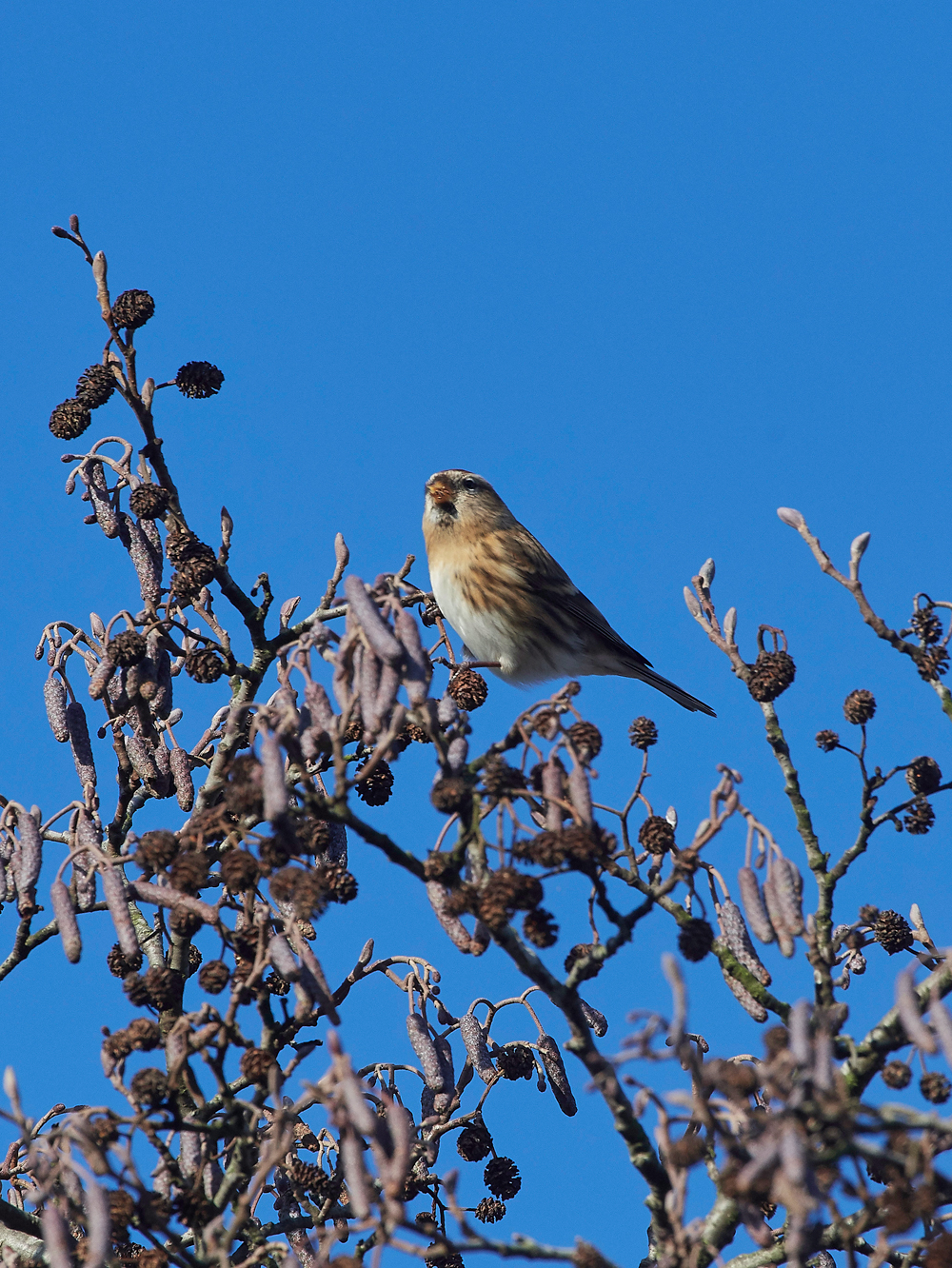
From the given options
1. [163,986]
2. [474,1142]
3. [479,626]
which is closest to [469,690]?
[474,1142]

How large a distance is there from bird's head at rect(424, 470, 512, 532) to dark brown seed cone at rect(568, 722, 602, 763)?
5960 millimetres

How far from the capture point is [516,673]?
31.4 ft

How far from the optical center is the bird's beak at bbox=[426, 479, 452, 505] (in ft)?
32.3

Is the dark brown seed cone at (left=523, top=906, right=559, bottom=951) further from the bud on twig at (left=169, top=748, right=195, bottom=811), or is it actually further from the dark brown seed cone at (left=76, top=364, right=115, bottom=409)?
the dark brown seed cone at (left=76, top=364, right=115, bottom=409)

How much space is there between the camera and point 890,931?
4672mm

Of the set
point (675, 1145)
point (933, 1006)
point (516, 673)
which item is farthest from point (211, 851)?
point (516, 673)

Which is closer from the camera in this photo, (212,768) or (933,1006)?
(933,1006)

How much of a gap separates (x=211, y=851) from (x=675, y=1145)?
2.40m

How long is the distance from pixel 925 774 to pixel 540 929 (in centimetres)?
167

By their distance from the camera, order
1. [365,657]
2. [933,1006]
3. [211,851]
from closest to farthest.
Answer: [933,1006]
[365,657]
[211,851]

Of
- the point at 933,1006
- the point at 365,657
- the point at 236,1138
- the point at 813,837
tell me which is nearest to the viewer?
the point at 933,1006

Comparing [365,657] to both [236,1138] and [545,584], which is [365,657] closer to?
[236,1138]

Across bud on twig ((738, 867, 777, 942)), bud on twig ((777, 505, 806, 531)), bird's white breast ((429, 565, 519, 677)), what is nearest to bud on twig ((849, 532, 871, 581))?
bud on twig ((777, 505, 806, 531))

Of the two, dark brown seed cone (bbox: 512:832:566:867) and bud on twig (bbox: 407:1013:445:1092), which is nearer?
dark brown seed cone (bbox: 512:832:566:867)
